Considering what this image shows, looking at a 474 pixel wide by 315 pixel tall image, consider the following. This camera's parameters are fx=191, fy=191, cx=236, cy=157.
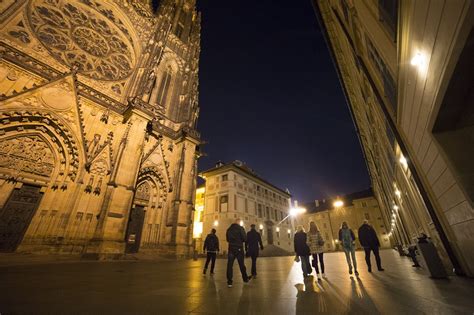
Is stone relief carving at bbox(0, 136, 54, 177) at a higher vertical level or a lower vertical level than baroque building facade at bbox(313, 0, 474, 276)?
higher

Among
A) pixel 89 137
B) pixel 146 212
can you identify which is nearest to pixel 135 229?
pixel 146 212

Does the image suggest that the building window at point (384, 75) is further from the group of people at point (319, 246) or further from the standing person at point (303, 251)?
the standing person at point (303, 251)

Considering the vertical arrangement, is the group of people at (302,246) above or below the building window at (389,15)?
below

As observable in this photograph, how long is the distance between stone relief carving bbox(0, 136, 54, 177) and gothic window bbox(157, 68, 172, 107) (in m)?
9.91

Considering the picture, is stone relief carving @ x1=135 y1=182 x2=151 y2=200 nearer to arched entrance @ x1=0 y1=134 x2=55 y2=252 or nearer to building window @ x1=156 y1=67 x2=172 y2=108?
arched entrance @ x1=0 y1=134 x2=55 y2=252

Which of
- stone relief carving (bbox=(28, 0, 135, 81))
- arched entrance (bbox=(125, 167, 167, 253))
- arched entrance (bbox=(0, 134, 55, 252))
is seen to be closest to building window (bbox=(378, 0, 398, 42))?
arched entrance (bbox=(125, 167, 167, 253))

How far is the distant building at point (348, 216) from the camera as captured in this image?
41.5m

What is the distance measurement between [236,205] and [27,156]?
21.3 m

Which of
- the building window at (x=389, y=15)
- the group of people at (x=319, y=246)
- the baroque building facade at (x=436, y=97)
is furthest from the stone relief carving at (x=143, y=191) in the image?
the building window at (x=389, y=15)

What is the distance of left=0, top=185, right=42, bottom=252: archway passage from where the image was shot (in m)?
9.11

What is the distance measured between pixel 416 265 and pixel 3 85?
21065 millimetres

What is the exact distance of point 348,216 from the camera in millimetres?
47188

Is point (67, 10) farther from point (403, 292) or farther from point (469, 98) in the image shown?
point (403, 292)

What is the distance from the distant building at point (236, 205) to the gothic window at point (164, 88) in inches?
540
